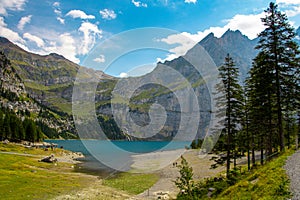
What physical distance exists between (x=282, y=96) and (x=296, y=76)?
3382mm

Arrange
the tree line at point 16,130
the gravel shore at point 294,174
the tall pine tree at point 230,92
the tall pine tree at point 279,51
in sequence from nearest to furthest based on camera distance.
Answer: the gravel shore at point 294,174 < the tall pine tree at point 279,51 < the tall pine tree at point 230,92 < the tree line at point 16,130

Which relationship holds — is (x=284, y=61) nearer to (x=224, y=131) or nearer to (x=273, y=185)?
(x=224, y=131)

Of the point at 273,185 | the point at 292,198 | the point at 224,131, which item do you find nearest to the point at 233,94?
the point at 224,131

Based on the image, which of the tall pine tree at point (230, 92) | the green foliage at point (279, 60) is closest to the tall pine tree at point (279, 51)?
the green foliage at point (279, 60)

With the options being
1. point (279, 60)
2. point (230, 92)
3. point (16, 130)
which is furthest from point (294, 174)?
point (16, 130)

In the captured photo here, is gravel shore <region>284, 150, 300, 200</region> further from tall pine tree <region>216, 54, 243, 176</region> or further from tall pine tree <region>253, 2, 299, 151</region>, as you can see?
tall pine tree <region>216, 54, 243, 176</region>

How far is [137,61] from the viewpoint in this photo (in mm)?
30609

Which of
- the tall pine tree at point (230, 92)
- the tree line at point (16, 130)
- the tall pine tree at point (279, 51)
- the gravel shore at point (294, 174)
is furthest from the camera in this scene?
the tree line at point (16, 130)

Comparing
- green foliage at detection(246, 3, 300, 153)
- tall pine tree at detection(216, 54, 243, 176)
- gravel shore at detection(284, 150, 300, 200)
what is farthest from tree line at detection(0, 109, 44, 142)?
gravel shore at detection(284, 150, 300, 200)

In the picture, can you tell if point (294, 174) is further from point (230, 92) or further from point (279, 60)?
point (230, 92)

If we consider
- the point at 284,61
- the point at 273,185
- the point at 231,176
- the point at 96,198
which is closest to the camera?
the point at 273,185

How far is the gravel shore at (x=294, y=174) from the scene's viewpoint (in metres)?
12.5

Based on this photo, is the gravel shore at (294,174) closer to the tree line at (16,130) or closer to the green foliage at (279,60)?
the green foliage at (279,60)

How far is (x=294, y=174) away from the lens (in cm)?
1581
